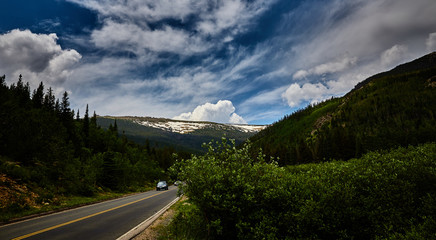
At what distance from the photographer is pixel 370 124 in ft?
455

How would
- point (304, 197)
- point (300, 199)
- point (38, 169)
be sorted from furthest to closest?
point (38, 169) → point (304, 197) → point (300, 199)

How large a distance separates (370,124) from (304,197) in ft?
534

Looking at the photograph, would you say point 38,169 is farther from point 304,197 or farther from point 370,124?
point 370,124

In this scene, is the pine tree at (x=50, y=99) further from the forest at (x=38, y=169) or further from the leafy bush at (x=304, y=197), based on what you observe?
the leafy bush at (x=304, y=197)

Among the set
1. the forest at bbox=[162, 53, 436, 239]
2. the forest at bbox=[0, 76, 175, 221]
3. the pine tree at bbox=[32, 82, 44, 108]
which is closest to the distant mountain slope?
the forest at bbox=[0, 76, 175, 221]

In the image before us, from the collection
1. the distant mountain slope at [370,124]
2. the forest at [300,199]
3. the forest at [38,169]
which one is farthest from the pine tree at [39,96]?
the distant mountain slope at [370,124]

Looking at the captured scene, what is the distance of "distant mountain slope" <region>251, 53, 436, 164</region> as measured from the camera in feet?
258

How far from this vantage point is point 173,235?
311 inches

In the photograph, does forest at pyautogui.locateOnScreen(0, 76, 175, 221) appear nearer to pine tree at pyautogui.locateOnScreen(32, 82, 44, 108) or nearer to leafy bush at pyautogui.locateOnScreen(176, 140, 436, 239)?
leafy bush at pyautogui.locateOnScreen(176, 140, 436, 239)

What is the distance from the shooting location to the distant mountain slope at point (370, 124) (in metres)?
78.8

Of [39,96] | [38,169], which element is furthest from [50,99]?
[38,169]

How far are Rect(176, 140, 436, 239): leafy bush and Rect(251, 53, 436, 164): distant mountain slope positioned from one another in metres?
76.8

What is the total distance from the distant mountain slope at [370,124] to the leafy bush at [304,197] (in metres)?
76.8

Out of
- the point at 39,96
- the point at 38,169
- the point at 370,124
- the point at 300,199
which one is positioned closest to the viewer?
the point at 300,199
